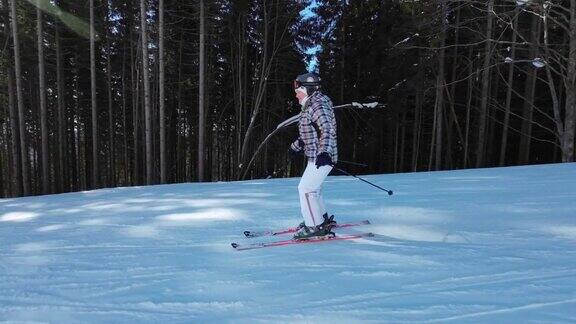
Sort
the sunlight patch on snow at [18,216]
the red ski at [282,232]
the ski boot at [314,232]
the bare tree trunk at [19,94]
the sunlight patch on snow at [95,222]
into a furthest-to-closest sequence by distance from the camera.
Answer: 1. the bare tree trunk at [19,94]
2. the sunlight patch on snow at [18,216]
3. the sunlight patch on snow at [95,222]
4. the red ski at [282,232]
5. the ski boot at [314,232]

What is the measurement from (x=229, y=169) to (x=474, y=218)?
25.8 m

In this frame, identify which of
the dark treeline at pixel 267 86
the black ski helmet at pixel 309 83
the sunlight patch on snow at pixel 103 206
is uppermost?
the dark treeline at pixel 267 86

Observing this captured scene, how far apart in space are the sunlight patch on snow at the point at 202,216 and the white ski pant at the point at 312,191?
1.88 m

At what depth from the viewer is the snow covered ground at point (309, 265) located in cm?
298

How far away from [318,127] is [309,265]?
145 cm

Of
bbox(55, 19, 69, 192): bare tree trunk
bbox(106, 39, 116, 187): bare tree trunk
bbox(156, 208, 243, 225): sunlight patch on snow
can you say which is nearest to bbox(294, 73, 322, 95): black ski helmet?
bbox(156, 208, 243, 225): sunlight patch on snow

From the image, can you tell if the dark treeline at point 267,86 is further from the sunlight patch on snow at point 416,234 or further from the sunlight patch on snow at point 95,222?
the sunlight patch on snow at point 416,234

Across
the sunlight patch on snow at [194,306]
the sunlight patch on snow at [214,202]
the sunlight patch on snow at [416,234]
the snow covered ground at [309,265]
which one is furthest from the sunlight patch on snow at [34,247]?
the sunlight patch on snow at [416,234]

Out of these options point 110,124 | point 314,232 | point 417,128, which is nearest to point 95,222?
point 314,232

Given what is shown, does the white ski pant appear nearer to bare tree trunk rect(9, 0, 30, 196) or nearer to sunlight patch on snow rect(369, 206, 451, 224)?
sunlight patch on snow rect(369, 206, 451, 224)

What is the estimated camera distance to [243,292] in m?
3.39

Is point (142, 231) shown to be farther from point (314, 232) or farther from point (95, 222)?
point (314, 232)

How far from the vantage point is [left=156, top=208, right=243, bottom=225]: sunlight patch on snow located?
6.35 meters

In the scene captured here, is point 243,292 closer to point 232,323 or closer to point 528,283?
point 232,323
